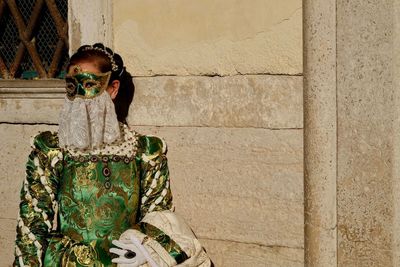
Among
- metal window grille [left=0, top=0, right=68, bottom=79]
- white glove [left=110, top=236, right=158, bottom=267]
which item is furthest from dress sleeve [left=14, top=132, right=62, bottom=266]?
metal window grille [left=0, top=0, right=68, bottom=79]

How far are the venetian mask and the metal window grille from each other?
88 centimetres

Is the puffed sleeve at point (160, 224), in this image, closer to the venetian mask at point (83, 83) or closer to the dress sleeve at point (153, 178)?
the dress sleeve at point (153, 178)

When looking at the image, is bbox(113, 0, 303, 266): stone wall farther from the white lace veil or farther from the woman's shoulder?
the white lace veil

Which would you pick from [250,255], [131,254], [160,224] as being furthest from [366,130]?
[131,254]

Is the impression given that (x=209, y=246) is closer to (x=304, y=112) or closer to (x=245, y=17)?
(x=304, y=112)

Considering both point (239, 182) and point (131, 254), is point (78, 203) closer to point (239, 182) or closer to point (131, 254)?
point (131, 254)

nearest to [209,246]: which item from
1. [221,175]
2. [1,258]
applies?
[221,175]

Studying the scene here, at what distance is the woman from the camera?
3.71 m

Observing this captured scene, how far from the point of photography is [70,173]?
148 inches

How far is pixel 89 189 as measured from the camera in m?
3.74

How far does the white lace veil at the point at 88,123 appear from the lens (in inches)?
146

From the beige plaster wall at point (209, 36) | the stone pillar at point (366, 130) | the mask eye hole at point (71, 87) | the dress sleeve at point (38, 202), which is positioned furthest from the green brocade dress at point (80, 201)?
the stone pillar at point (366, 130)

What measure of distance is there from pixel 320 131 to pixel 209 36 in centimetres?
74

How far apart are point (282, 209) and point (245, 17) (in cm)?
93
